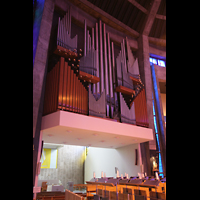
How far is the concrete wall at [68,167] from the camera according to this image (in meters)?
12.1

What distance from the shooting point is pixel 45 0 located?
27.3 ft

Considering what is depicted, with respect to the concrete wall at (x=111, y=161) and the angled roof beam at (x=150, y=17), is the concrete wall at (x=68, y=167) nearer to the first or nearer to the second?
the concrete wall at (x=111, y=161)

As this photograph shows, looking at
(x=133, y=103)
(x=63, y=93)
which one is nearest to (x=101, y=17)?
(x=133, y=103)

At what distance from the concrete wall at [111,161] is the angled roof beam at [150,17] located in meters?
7.11

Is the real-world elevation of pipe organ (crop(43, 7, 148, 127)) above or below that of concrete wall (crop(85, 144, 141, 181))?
above

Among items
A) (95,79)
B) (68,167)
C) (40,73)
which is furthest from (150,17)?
(68,167)

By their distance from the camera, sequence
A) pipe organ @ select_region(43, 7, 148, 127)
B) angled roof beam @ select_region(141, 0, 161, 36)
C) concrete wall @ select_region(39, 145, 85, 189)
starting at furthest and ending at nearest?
concrete wall @ select_region(39, 145, 85, 189)
angled roof beam @ select_region(141, 0, 161, 36)
pipe organ @ select_region(43, 7, 148, 127)

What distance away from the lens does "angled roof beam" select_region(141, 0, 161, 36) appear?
11741 millimetres

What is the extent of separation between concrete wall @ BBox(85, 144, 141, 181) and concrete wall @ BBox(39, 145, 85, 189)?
49 centimetres

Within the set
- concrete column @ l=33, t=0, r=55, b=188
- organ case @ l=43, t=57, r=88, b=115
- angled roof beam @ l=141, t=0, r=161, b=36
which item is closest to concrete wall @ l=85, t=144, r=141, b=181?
organ case @ l=43, t=57, r=88, b=115

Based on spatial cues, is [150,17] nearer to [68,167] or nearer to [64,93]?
[64,93]

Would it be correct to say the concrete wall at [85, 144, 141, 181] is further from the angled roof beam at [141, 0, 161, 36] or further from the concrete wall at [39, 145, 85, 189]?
the angled roof beam at [141, 0, 161, 36]

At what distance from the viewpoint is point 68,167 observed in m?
12.7

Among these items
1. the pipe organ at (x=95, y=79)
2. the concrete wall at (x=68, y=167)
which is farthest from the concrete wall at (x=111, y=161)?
the pipe organ at (x=95, y=79)
